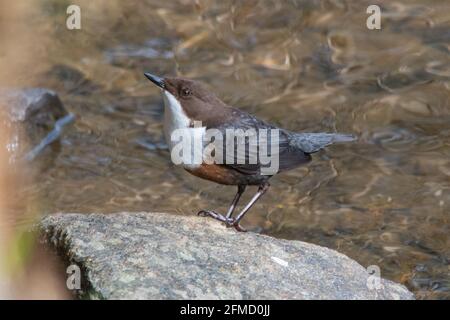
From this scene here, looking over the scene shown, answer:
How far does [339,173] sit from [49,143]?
2383mm

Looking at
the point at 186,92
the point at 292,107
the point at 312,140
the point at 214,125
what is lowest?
the point at 292,107

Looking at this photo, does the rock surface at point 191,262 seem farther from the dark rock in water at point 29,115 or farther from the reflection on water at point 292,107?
the dark rock in water at point 29,115

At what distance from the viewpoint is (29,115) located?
7.20m

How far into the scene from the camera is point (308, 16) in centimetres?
874

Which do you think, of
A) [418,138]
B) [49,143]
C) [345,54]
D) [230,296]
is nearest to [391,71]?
[345,54]

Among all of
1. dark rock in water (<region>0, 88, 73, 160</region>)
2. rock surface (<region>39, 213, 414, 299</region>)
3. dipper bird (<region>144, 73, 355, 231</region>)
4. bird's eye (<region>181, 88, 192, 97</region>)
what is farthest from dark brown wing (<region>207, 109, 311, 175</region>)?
dark rock in water (<region>0, 88, 73, 160</region>)

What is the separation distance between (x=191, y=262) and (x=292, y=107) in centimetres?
372

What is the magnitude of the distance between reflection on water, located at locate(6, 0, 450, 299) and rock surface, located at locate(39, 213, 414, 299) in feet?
3.94

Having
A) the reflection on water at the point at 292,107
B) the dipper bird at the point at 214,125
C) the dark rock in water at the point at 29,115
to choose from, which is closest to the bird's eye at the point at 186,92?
the dipper bird at the point at 214,125

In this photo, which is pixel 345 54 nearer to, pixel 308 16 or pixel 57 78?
pixel 308 16

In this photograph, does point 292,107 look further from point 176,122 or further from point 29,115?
point 176,122

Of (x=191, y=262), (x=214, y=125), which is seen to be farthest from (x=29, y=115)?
(x=191, y=262)

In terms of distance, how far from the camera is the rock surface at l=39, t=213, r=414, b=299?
3.71m

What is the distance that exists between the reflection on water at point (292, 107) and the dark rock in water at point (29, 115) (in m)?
0.21
